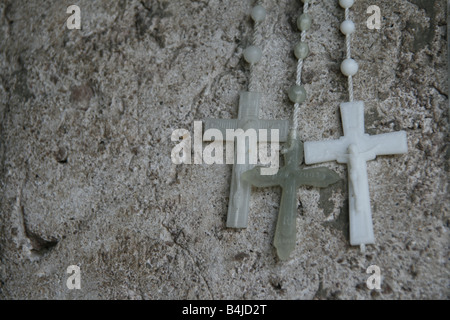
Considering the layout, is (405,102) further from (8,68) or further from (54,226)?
(8,68)

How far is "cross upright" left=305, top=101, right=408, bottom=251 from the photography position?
1.31m

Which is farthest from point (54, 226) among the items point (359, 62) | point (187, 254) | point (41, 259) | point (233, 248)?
point (359, 62)

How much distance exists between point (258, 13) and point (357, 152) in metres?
0.53

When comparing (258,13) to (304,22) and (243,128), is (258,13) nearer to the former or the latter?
(304,22)

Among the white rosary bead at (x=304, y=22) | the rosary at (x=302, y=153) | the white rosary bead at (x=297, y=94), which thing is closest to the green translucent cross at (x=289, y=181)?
the rosary at (x=302, y=153)

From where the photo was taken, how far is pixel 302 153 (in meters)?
1.42

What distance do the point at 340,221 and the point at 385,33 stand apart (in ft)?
1.89

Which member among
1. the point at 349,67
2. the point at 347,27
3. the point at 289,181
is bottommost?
the point at 289,181

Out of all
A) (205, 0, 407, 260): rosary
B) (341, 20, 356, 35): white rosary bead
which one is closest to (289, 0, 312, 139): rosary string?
(205, 0, 407, 260): rosary

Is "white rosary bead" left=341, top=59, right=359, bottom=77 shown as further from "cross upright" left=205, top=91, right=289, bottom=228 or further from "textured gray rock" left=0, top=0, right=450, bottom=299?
"cross upright" left=205, top=91, right=289, bottom=228

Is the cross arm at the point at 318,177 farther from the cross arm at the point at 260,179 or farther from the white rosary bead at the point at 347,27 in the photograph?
the white rosary bead at the point at 347,27

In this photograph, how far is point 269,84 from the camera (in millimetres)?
1512

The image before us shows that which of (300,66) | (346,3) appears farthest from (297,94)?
(346,3)

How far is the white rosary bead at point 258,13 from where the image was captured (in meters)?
1.52
